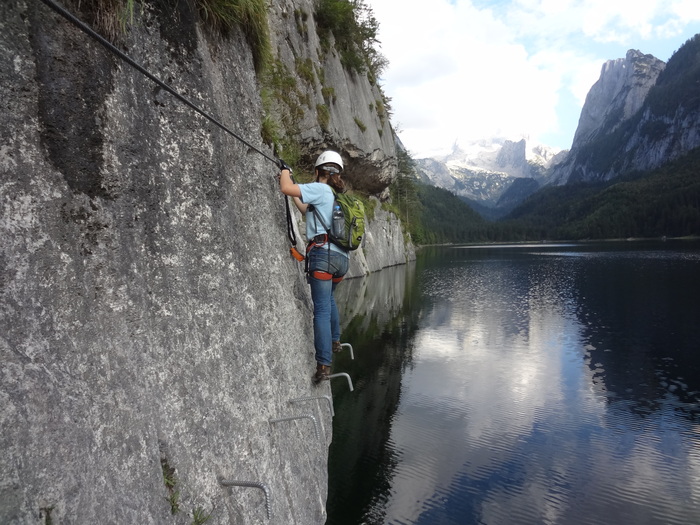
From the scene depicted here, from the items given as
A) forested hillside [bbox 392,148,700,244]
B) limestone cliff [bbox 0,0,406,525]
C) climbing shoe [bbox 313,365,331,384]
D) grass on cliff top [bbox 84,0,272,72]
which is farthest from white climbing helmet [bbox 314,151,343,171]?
forested hillside [bbox 392,148,700,244]

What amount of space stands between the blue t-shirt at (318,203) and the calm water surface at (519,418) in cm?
549

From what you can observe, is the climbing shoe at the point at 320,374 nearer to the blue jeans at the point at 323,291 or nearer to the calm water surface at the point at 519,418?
the blue jeans at the point at 323,291

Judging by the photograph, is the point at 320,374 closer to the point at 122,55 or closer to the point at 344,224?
the point at 344,224

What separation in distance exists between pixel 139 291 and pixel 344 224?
263cm

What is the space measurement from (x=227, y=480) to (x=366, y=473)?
20.8 ft

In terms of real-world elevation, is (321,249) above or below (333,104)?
below

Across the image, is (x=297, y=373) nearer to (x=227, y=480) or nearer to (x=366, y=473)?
(x=227, y=480)

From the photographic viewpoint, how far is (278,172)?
5.39 metres

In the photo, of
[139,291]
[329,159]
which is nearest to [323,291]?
[329,159]

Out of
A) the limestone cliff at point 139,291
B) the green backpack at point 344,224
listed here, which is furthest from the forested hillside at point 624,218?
the limestone cliff at point 139,291

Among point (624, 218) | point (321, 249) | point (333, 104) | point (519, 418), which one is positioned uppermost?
point (333, 104)

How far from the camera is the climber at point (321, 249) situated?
4977 mm

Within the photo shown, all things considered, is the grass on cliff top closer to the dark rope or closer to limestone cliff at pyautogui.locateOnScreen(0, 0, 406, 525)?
limestone cliff at pyautogui.locateOnScreen(0, 0, 406, 525)

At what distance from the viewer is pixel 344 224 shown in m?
5.11
